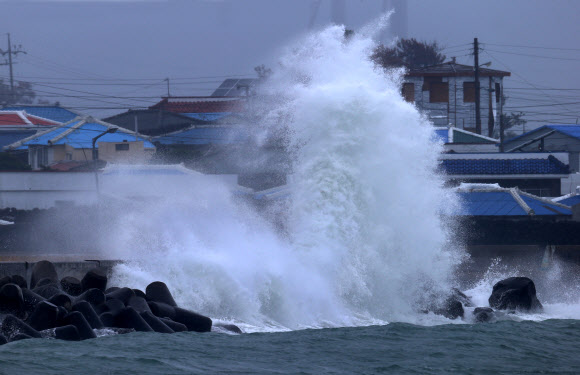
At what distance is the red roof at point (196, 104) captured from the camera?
175 feet

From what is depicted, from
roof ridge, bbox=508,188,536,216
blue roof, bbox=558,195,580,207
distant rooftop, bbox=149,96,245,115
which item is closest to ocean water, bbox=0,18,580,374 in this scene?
roof ridge, bbox=508,188,536,216

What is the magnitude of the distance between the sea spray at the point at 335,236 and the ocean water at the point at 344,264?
1.1 inches

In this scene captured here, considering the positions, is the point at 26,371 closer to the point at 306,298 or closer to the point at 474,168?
the point at 306,298

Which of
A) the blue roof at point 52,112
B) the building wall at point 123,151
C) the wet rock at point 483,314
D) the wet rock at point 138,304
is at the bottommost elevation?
the wet rock at point 483,314

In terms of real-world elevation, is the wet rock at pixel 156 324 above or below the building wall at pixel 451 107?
below

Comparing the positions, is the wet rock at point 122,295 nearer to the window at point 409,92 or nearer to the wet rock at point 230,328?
the wet rock at point 230,328

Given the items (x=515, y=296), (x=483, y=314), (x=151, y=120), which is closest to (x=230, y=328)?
(x=483, y=314)

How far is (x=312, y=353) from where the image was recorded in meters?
12.2

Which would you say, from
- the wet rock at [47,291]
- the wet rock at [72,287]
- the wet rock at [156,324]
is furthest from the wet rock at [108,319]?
the wet rock at [72,287]

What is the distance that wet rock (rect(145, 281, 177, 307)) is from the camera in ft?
47.2

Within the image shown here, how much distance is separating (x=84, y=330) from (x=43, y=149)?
89.3 feet

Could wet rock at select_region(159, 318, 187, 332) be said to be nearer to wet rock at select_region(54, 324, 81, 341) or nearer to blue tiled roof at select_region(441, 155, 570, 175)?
wet rock at select_region(54, 324, 81, 341)

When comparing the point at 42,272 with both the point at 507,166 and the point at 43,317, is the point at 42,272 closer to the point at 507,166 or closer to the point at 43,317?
the point at 43,317

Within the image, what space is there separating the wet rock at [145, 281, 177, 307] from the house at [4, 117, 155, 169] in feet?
74.3
